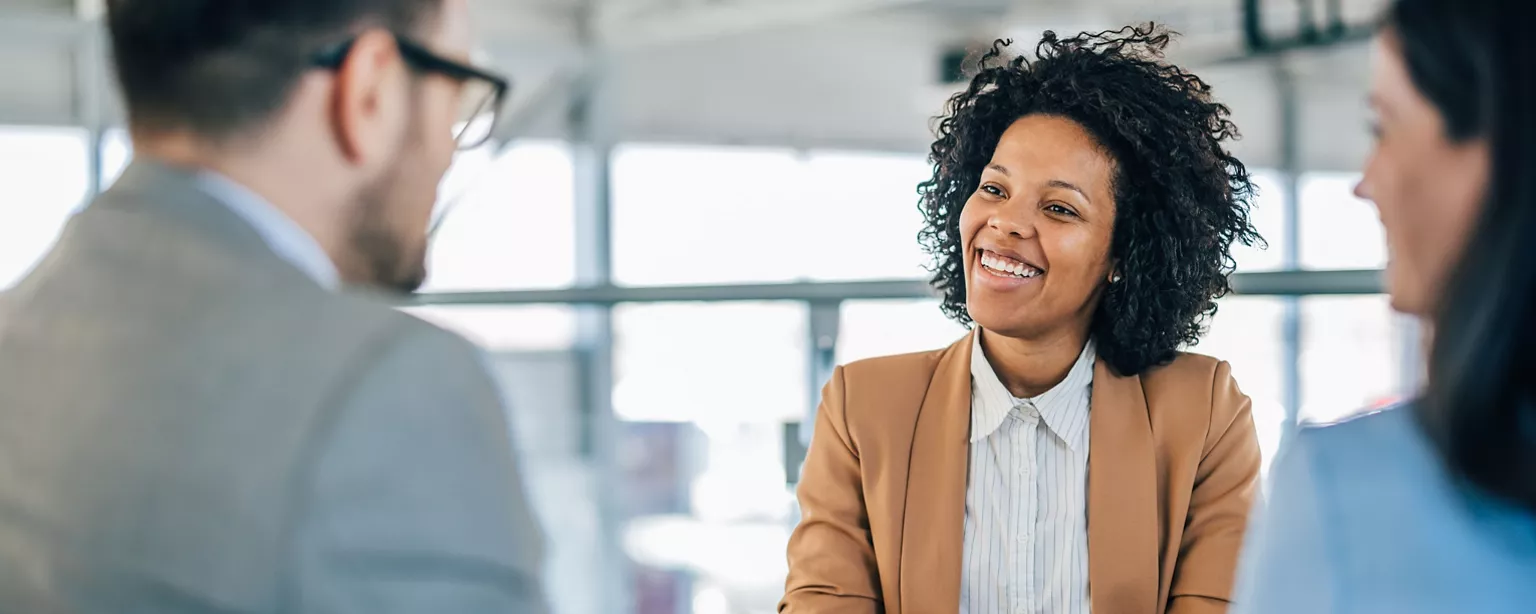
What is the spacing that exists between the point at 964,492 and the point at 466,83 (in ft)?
3.26

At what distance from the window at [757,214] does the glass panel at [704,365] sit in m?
0.73

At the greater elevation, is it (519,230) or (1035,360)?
(519,230)

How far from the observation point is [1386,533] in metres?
0.76

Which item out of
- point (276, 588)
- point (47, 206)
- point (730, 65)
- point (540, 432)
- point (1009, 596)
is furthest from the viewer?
point (730, 65)

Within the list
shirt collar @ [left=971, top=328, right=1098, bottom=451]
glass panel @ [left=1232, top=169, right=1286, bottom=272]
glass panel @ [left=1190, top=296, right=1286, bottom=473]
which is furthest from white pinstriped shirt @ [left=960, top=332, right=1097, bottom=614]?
glass panel @ [left=1232, top=169, right=1286, bottom=272]

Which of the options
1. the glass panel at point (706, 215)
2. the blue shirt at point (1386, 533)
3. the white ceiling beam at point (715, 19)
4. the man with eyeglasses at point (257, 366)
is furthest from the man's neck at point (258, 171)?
the glass panel at point (706, 215)

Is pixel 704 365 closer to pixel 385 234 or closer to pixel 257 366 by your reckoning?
pixel 385 234

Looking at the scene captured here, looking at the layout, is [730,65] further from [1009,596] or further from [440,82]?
[440,82]

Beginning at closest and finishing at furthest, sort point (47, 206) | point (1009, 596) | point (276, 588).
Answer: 1. point (276, 588)
2. point (1009, 596)
3. point (47, 206)

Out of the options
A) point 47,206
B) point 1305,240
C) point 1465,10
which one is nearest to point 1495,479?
point 1465,10

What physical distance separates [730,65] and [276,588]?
32.6 feet

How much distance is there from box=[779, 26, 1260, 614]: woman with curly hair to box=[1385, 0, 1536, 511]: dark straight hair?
3.04 ft

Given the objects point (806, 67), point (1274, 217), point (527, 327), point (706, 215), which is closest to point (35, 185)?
point (527, 327)

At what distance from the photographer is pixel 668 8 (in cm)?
987
